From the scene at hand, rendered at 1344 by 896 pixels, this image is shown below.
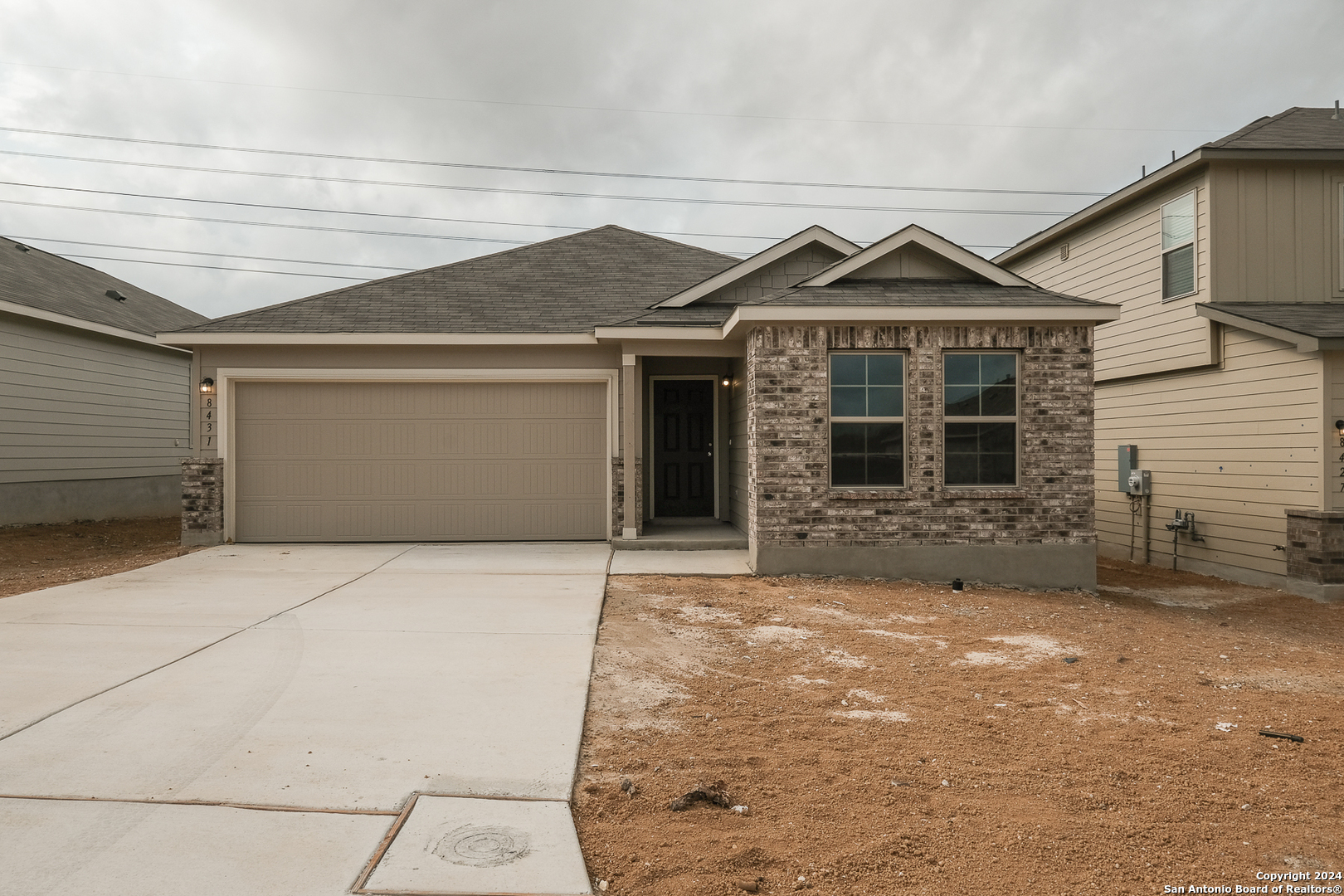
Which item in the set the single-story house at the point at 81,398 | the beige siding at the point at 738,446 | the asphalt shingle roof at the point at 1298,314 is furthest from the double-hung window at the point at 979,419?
the single-story house at the point at 81,398

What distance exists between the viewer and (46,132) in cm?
2453

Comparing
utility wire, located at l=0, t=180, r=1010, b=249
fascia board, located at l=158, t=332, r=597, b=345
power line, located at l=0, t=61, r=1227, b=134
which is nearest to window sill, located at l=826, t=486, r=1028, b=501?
fascia board, located at l=158, t=332, r=597, b=345

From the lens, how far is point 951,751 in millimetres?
3883

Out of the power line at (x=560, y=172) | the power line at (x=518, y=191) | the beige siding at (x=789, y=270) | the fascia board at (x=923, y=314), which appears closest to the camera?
the fascia board at (x=923, y=314)

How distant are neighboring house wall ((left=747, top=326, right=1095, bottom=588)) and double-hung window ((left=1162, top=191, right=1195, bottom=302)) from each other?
345 cm

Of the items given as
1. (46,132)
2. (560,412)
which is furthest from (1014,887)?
(46,132)

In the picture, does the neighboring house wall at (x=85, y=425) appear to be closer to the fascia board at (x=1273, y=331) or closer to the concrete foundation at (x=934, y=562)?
the concrete foundation at (x=934, y=562)

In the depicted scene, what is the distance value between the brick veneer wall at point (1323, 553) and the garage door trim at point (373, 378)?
8462mm

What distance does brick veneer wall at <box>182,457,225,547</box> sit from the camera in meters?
10.7

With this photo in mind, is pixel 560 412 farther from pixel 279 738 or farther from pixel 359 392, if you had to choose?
pixel 279 738

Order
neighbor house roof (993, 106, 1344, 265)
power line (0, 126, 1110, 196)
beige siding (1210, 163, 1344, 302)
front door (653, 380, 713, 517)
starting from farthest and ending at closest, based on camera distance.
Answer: power line (0, 126, 1110, 196) < front door (653, 380, 713, 517) < beige siding (1210, 163, 1344, 302) < neighbor house roof (993, 106, 1344, 265)

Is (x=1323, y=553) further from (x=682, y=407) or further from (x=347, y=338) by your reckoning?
(x=347, y=338)

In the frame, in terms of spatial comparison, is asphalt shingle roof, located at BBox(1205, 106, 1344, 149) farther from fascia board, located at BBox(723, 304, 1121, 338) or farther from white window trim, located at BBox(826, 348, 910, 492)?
white window trim, located at BBox(826, 348, 910, 492)

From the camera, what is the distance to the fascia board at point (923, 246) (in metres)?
9.20
